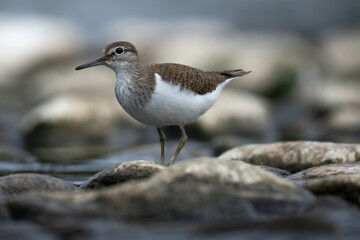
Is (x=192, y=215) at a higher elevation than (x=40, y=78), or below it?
below

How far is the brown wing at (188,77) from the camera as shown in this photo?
7195 millimetres

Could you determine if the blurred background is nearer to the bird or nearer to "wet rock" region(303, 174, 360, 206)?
the bird

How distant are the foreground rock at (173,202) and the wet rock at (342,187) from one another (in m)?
0.33

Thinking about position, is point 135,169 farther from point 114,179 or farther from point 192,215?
point 192,215

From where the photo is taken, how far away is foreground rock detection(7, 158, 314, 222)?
464cm

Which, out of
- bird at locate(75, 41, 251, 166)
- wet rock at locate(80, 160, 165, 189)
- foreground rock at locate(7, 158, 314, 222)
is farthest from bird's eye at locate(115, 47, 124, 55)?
foreground rock at locate(7, 158, 314, 222)

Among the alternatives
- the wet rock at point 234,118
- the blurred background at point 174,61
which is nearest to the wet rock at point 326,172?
the blurred background at point 174,61

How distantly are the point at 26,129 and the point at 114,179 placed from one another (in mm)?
7387

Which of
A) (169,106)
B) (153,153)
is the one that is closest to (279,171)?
(169,106)

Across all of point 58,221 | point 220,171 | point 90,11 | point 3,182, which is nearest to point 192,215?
point 220,171

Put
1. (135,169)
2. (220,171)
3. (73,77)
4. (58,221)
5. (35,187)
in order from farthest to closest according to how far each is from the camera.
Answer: (73,77)
(135,169)
(35,187)
(220,171)
(58,221)

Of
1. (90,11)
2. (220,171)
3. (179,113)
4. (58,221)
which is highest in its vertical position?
(90,11)

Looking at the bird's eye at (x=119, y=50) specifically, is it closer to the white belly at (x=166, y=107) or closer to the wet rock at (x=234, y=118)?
the white belly at (x=166, y=107)

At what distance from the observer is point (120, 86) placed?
7082mm
